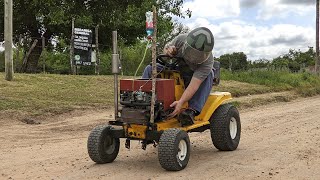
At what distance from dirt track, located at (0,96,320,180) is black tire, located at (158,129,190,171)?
0.10m

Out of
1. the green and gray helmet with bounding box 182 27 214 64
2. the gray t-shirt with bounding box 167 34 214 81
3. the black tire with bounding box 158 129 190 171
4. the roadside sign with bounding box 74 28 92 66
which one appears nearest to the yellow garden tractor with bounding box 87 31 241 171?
the black tire with bounding box 158 129 190 171

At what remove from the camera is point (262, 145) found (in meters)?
7.20

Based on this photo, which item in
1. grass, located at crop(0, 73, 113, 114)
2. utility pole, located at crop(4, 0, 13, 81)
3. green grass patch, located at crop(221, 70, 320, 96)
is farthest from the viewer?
green grass patch, located at crop(221, 70, 320, 96)

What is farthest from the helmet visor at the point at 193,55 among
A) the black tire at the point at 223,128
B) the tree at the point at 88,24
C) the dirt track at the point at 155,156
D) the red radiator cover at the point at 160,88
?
the tree at the point at 88,24

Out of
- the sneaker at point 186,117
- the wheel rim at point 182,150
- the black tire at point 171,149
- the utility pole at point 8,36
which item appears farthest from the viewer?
the utility pole at point 8,36

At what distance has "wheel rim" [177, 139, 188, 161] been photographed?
221 inches

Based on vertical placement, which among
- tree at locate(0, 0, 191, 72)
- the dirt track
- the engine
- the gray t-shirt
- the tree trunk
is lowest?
the dirt track

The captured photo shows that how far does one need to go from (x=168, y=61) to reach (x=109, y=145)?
1388mm

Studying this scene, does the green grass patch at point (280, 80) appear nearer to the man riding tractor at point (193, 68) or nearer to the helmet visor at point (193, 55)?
the man riding tractor at point (193, 68)

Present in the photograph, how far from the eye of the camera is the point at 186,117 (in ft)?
19.9

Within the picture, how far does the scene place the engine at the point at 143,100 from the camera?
5.75 m

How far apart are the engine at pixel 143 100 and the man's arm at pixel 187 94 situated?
8cm

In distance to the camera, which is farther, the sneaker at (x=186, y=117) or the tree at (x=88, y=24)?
the tree at (x=88, y=24)

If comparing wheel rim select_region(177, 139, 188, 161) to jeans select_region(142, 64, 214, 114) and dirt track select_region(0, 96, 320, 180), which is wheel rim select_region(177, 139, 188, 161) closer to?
dirt track select_region(0, 96, 320, 180)
